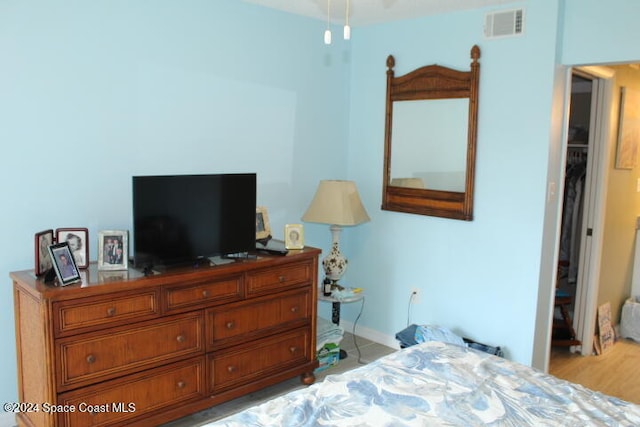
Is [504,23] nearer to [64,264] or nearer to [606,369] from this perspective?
[606,369]

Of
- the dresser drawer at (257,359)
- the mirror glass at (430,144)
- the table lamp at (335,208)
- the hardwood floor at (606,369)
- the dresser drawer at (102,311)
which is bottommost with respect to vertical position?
the hardwood floor at (606,369)

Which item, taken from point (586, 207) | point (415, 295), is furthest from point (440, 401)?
point (586, 207)

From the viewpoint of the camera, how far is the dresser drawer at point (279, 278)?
3.11 meters

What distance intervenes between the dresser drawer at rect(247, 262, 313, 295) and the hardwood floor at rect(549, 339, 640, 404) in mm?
1995

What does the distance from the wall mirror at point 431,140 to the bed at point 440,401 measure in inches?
66.4

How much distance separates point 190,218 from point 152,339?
67 cm

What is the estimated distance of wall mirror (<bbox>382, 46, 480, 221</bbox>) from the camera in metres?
3.64

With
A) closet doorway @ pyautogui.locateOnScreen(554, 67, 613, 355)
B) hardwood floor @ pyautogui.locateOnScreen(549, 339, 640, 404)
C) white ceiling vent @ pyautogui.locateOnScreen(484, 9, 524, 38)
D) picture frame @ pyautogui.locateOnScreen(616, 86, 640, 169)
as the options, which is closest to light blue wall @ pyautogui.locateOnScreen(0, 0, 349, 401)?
white ceiling vent @ pyautogui.locateOnScreen(484, 9, 524, 38)

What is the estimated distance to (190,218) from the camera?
2916mm

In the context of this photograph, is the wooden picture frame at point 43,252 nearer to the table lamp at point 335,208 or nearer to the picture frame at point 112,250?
the picture frame at point 112,250

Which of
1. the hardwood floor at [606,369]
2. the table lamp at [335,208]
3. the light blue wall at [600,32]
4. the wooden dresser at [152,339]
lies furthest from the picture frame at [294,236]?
the hardwood floor at [606,369]

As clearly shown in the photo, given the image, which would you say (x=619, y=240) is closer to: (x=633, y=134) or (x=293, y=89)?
(x=633, y=134)

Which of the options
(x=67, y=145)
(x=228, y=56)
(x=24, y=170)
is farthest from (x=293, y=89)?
(x=24, y=170)

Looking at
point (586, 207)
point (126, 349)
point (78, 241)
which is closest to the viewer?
point (126, 349)
